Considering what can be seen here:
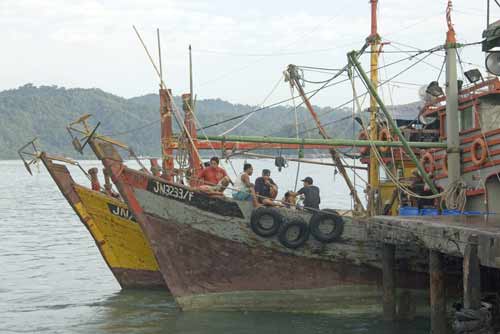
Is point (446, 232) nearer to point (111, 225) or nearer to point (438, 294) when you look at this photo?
point (438, 294)

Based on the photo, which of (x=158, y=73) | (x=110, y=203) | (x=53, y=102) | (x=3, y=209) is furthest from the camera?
(x=53, y=102)

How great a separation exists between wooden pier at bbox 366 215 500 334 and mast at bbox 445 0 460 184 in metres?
1.90

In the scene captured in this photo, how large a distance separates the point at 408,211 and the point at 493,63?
11.9 ft

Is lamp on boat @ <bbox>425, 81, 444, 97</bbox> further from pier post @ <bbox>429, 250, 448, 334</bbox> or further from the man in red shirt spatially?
pier post @ <bbox>429, 250, 448, 334</bbox>

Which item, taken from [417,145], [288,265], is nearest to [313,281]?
[288,265]

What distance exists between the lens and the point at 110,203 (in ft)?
57.1

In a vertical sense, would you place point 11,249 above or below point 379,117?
below

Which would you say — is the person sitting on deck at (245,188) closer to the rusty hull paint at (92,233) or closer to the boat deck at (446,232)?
the boat deck at (446,232)

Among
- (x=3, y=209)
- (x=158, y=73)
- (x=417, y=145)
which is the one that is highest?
(x=158, y=73)

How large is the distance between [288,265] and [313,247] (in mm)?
585

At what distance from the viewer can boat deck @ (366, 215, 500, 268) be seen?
32.5 ft

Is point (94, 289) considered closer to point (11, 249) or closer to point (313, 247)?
point (313, 247)

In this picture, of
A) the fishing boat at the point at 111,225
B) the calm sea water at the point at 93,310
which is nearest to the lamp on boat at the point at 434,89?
the calm sea water at the point at 93,310

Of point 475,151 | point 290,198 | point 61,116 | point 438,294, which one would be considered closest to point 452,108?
point 475,151
